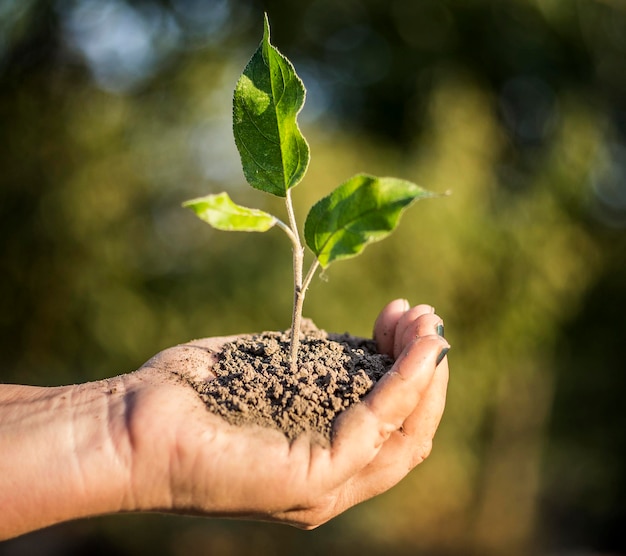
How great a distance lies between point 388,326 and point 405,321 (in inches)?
4.3

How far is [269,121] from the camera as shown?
4.85 ft

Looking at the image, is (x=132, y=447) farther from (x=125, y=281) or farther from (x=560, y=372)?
(x=560, y=372)

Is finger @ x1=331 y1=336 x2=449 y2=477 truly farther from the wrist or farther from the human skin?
the wrist

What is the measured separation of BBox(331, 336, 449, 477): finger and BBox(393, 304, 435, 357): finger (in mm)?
258

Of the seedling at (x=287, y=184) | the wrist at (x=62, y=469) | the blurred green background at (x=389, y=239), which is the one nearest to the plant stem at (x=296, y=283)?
the seedling at (x=287, y=184)

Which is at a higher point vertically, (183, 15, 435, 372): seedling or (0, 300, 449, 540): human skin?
(183, 15, 435, 372): seedling

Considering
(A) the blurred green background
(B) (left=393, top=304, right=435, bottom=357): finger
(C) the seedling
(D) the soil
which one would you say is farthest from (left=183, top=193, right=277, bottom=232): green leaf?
(A) the blurred green background

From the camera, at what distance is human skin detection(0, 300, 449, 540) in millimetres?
1265

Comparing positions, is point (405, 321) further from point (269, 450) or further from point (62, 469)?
point (62, 469)

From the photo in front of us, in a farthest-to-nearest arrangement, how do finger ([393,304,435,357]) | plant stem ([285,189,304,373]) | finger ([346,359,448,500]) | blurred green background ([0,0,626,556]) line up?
blurred green background ([0,0,626,556]), finger ([393,304,435,357]), plant stem ([285,189,304,373]), finger ([346,359,448,500])

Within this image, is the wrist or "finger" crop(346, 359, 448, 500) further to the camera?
"finger" crop(346, 359, 448, 500)

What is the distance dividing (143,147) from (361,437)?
3.50 meters

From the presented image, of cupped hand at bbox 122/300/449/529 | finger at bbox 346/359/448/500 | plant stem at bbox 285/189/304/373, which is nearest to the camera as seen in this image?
cupped hand at bbox 122/300/449/529

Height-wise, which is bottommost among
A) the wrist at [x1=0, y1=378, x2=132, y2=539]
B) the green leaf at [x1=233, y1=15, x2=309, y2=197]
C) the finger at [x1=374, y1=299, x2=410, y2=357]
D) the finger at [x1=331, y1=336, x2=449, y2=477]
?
the wrist at [x1=0, y1=378, x2=132, y2=539]
